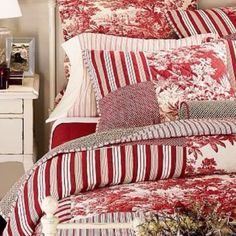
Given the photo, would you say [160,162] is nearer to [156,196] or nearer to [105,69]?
[156,196]

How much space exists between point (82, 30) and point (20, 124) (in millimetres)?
541

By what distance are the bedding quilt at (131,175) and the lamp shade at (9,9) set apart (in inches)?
43.2

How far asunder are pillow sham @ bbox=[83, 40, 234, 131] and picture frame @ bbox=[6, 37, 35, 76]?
51 cm

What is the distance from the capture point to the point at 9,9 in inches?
A: 128

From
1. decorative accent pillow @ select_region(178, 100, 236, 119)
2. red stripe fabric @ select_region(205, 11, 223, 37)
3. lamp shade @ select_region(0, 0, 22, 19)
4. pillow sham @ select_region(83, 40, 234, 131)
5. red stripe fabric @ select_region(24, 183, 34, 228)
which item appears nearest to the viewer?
red stripe fabric @ select_region(24, 183, 34, 228)

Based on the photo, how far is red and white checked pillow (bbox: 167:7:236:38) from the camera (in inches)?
132

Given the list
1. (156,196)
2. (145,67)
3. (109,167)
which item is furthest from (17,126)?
(156,196)

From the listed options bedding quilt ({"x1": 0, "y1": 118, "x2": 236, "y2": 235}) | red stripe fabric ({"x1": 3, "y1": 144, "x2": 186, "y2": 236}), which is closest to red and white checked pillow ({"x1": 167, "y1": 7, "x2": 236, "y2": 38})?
bedding quilt ({"x1": 0, "y1": 118, "x2": 236, "y2": 235})

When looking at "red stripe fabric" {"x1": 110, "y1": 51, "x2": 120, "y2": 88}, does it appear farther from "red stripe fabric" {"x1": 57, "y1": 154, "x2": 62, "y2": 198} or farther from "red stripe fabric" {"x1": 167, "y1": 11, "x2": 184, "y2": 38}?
"red stripe fabric" {"x1": 57, "y1": 154, "x2": 62, "y2": 198}

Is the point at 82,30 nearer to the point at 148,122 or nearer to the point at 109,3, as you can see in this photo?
the point at 109,3

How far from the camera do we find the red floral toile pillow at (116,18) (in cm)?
338

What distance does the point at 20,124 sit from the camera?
3193 millimetres

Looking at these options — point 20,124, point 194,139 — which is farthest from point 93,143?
point 20,124

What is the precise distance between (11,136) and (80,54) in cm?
47
